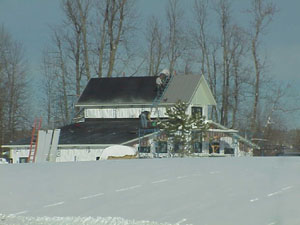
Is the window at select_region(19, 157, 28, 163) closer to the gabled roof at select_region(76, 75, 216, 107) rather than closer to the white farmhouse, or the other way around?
the white farmhouse

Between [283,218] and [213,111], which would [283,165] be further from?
[213,111]

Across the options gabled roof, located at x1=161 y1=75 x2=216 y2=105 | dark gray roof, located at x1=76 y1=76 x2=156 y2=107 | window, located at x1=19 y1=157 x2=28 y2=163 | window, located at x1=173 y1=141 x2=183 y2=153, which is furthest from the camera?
dark gray roof, located at x1=76 y1=76 x2=156 y2=107

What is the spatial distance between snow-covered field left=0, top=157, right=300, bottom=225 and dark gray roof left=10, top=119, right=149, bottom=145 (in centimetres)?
2231

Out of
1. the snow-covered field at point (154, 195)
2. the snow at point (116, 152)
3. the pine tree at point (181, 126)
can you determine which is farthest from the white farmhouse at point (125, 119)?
the snow-covered field at point (154, 195)

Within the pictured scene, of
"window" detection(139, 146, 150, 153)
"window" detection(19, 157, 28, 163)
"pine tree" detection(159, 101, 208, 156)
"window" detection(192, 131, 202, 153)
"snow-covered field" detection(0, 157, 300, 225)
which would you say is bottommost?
"snow-covered field" detection(0, 157, 300, 225)

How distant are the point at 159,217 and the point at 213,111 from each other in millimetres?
44833

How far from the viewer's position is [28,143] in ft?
144

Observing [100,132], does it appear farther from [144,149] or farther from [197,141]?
[197,141]

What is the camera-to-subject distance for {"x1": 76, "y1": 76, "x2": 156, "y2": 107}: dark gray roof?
47.3 m

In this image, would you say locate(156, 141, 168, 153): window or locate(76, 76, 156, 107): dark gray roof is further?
locate(76, 76, 156, 107): dark gray roof

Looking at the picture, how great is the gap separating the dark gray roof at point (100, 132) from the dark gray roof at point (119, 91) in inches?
60.7

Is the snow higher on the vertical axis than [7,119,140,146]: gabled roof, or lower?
lower

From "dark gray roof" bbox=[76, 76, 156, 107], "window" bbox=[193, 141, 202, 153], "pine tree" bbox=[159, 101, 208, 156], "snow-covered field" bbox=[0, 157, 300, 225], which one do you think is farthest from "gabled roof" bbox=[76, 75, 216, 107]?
"snow-covered field" bbox=[0, 157, 300, 225]

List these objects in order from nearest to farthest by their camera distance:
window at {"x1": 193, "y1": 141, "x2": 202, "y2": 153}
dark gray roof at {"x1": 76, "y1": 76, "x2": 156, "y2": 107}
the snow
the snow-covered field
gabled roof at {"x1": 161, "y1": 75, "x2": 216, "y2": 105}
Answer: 1. the snow-covered field
2. the snow
3. window at {"x1": 193, "y1": 141, "x2": 202, "y2": 153}
4. gabled roof at {"x1": 161, "y1": 75, "x2": 216, "y2": 105}
5. dark gray roof at {"x1": 76, "y1": 76, "x2": 156, "y2": 107}
